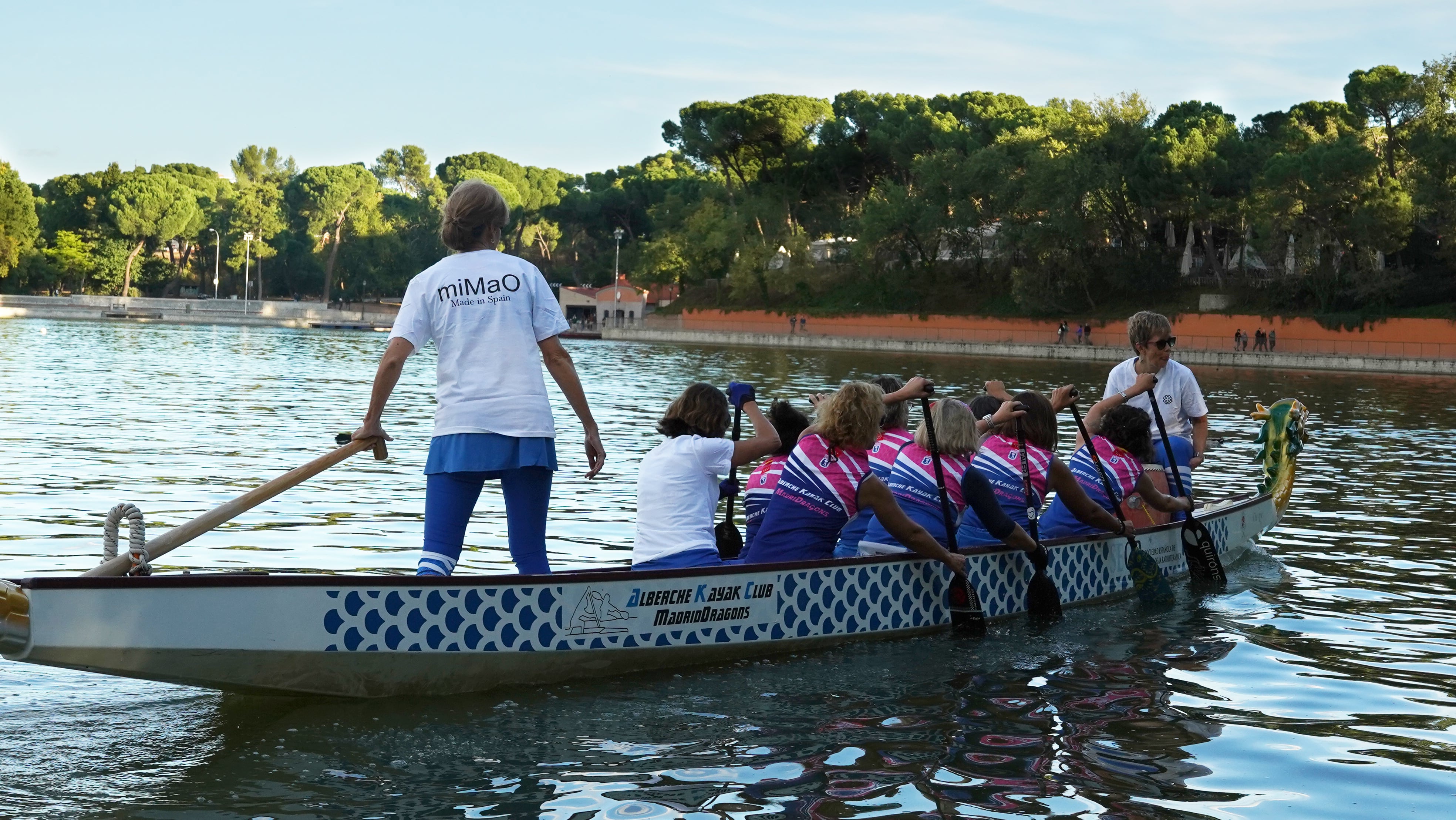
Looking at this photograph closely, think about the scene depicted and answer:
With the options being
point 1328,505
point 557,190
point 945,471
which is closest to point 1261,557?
point 1328,505

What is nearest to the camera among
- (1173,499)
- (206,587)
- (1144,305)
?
(206,587)

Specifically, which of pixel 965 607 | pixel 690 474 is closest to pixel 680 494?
pixel 690 474

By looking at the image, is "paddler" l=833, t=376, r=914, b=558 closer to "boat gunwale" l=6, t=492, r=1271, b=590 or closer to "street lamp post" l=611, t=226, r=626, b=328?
"boat gunwale" l=6, t=492, r=1271, b=590

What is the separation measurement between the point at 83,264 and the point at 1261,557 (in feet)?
359

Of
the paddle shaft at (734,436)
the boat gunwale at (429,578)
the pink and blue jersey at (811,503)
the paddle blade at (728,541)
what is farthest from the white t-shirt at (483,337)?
the paddle blade at (728,541)

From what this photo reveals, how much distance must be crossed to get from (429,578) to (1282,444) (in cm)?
999

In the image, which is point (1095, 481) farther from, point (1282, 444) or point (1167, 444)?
point (1282, 444)

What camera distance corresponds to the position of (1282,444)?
13.9 metres

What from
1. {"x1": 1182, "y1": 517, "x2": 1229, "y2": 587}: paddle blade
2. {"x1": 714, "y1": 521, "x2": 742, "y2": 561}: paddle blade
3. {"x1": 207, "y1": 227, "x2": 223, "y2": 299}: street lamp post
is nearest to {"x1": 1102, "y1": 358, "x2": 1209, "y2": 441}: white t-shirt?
{"x1": 1182, "y1": 517, "x2": 1229, "y2": 587}: paddle blade

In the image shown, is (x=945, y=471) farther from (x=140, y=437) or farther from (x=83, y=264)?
(x=83, y=264)

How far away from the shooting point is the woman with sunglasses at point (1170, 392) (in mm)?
11156

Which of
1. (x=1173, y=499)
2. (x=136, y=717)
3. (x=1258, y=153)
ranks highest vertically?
(x=1258, y=153)

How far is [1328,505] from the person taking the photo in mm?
16109

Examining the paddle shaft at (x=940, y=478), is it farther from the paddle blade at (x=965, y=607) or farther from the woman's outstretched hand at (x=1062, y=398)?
the woman's outstretched hand at (x=1062, y=398)
